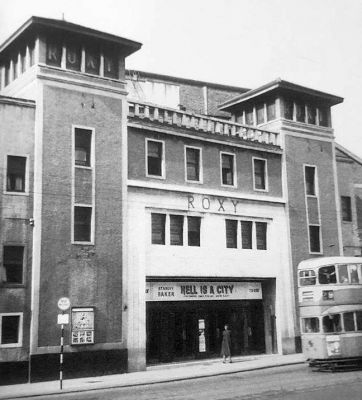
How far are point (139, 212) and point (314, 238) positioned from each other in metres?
12.6

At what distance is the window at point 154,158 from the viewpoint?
28922 millimetres

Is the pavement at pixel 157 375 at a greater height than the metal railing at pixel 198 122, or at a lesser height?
lesser

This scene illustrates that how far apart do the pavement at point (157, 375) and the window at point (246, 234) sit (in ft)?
20.2

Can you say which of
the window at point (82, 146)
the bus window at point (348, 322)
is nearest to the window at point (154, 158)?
the window at point (82, 146)

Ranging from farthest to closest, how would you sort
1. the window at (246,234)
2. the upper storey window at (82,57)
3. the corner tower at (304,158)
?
1. the corner tower at (304,158)
2. the window at (246,234)
3. the upper storey window at (82,57)

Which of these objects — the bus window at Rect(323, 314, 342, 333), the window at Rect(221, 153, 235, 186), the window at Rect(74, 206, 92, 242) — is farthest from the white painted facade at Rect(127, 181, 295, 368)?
the bus window at Rect(323, 314, 342, 333)

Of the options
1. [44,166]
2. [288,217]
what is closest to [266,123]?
[288,217]

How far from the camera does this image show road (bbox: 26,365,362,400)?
1714cm

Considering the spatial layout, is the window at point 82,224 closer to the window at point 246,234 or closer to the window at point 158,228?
the window at point 158,228

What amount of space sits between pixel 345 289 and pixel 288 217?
9707 mm

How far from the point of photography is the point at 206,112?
41125 mm

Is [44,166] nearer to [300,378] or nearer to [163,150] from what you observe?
[163,150]

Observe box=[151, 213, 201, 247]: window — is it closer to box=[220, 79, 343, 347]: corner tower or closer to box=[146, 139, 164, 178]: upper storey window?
box=[146, 139, 164, 178]: upper storey window

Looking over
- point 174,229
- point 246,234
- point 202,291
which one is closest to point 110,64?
point 174,229
